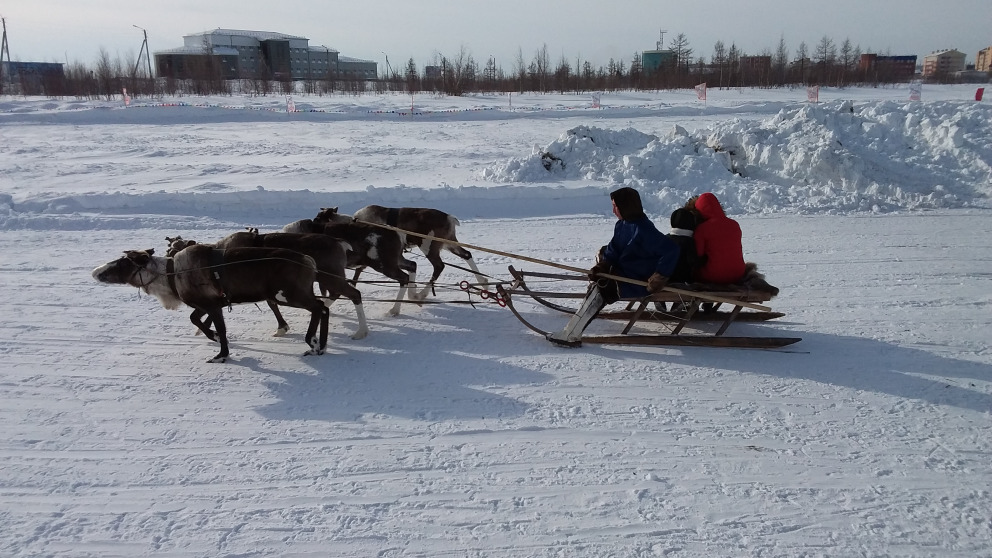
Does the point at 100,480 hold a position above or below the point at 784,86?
below

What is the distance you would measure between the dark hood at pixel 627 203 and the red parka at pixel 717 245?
0.64m

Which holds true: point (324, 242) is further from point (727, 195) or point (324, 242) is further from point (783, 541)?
point (727, 195)

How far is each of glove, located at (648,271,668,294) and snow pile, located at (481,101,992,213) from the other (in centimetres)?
650

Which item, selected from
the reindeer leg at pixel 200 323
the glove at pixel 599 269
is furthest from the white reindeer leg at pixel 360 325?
the glove at pixel 599 269

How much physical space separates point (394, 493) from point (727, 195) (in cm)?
1017

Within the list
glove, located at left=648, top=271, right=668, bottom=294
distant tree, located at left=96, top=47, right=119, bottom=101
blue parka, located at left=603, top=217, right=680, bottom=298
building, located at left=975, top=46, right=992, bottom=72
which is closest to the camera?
glove, located at left=648, top=271, right=668, bottom=294

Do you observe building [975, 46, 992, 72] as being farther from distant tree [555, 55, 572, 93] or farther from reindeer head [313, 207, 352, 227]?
reindeer head [313, 207, 352, 227]

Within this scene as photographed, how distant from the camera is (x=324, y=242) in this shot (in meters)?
6.33

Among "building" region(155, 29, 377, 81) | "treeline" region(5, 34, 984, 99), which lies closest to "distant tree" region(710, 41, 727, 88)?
"treeline" region(5, 34, 984, 99)

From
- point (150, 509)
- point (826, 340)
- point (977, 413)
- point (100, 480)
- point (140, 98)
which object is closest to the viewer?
point (150, 509)

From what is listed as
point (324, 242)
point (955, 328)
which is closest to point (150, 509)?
point (324, 242)

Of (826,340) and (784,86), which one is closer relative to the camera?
(826,340)

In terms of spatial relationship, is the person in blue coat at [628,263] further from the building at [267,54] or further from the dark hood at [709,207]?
the building at [267,54]

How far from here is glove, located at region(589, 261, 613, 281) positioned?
609cm
